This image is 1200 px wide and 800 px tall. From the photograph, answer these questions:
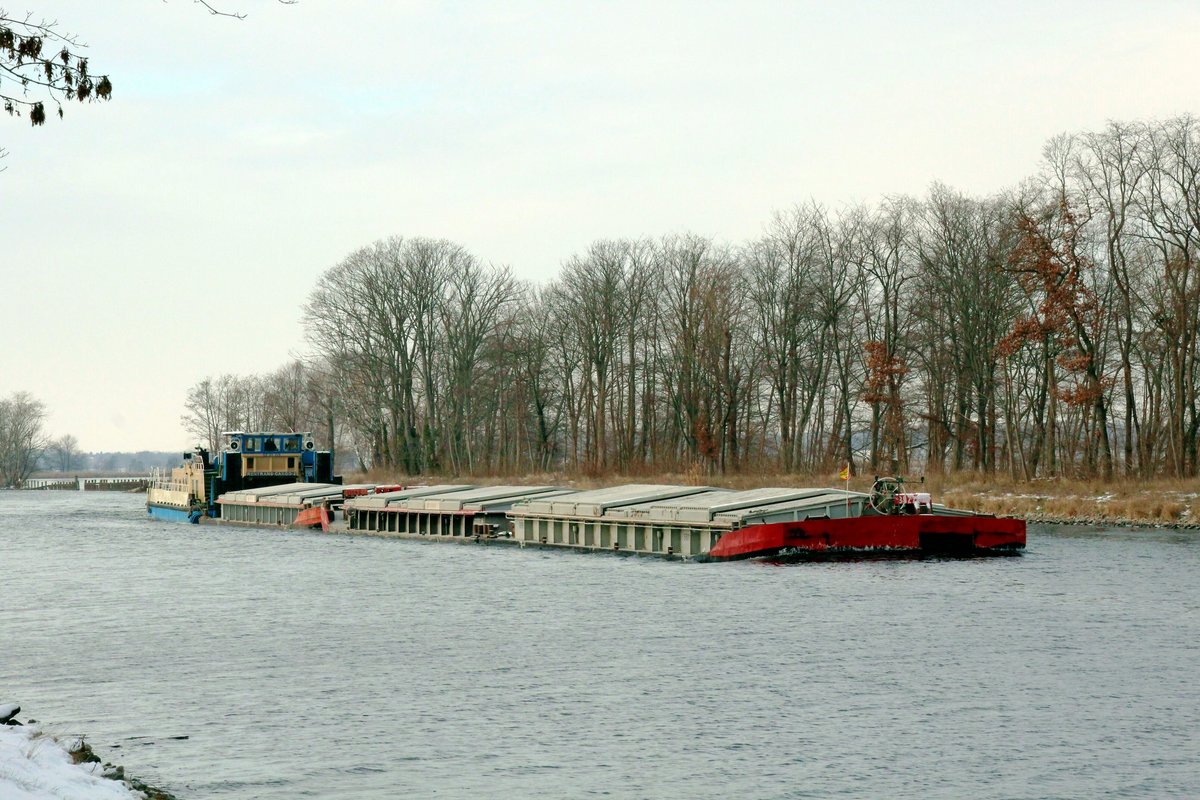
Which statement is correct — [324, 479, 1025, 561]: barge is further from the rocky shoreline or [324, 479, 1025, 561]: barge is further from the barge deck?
the rocky shoreline

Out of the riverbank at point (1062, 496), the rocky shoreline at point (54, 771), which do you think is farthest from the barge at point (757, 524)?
the rocky shoreline at point (54, 771)

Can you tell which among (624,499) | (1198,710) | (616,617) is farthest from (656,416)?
(1198,710)

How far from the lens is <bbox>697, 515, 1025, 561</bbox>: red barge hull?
46812mm

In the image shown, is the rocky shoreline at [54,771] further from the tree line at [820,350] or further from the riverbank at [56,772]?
the tree line at [820,350]

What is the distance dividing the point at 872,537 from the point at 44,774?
36.7 metres

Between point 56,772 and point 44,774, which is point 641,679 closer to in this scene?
point 56,772

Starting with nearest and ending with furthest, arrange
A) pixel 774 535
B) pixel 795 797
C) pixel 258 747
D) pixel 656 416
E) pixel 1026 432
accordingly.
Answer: pixel 795 797 < pixel 258 747 < pixel 774 535 < pixel 1026 432 < pixel 656 416

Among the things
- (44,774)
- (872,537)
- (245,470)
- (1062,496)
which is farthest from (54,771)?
(245,470)

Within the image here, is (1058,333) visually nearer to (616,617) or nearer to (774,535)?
(774,535)

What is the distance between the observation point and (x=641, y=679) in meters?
25.0

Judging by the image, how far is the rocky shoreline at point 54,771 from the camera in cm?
1341

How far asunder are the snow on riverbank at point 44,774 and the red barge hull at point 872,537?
33.0 m

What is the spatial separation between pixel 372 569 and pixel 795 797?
3500 centimetres

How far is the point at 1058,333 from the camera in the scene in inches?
2842
